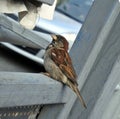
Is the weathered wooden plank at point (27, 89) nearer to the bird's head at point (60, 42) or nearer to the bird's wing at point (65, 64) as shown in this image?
the bird's wing at point (65, 64)

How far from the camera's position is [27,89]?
7.82ft

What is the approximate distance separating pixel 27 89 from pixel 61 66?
1.97ft

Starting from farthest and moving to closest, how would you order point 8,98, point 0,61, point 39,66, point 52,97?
point 0,61 → point 39,66 → point 52,97 → point 8,98

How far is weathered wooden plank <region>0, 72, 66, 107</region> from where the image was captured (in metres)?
2.25

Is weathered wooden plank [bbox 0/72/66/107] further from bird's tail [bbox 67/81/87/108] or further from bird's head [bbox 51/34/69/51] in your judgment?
bird's head [bbox 51/34/69/51]

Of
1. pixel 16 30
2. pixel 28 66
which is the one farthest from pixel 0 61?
pixel 16 30

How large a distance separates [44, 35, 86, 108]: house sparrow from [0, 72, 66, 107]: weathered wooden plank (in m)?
0.10

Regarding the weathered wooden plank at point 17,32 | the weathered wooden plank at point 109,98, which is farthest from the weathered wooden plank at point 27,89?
the weathered wooden plank at point 17,32

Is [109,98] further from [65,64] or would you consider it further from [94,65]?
[65,64]

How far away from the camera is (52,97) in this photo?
2646 mm

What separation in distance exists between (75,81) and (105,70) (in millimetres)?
193

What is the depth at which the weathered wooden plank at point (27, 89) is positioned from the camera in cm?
225

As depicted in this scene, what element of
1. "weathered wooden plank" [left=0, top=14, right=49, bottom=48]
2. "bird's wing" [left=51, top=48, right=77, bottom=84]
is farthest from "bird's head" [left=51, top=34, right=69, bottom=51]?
"weathered wooden plank" [left=0, top=14, right=49, bottom=48]

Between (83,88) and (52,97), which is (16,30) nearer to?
(83,88)
